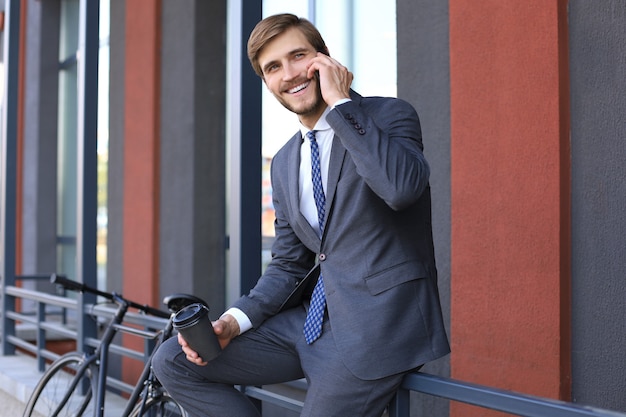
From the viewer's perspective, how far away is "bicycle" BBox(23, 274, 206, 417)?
3.61m

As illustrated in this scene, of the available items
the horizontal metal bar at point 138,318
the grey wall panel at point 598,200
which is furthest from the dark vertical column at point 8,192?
the grey wall panel at point 598,200

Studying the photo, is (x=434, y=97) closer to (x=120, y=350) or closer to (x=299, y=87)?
(x=299, y=87)

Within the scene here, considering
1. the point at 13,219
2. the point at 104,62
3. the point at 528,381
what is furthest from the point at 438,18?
the point at 104,62

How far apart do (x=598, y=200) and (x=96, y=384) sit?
8.57ft

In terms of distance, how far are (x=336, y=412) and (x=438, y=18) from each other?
2.78m

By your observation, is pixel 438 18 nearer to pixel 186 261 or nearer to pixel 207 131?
pixel 207 131

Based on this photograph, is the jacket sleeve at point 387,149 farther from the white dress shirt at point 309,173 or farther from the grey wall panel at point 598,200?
the grey wall panel at point 598,200

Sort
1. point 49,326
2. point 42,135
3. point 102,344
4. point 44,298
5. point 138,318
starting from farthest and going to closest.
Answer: point 42,135, point 49,326, point 44,298, point 138,318, point 102,344

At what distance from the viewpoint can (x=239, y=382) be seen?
8.54ft

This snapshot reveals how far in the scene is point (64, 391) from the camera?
4.97 metres

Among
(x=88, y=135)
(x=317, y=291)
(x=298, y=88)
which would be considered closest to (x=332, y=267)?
(x=317, y=291)

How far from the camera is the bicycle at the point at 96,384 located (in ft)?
11.8

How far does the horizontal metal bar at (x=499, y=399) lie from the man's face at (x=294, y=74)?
85 centimetres

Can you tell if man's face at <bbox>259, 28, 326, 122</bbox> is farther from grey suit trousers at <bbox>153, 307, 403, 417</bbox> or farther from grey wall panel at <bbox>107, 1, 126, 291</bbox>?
grey wall panel at <bbox>107, 1, 126, 291</bbox>
